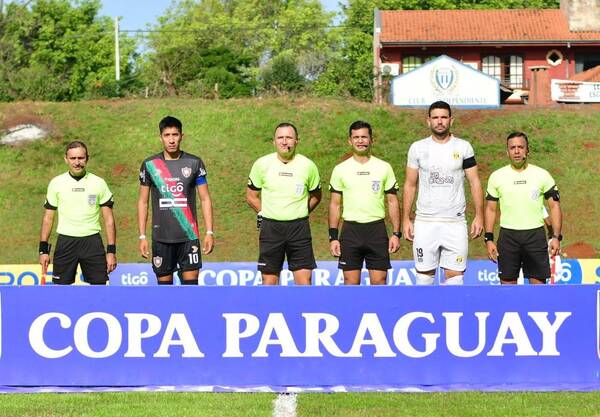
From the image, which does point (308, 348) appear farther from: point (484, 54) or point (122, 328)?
point (484, 54)

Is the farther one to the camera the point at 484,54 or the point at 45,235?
the point at 484,54

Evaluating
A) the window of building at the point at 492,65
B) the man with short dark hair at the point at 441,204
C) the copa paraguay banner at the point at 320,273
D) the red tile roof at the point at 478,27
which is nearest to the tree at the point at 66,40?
the red tile roof at the point at 478,27

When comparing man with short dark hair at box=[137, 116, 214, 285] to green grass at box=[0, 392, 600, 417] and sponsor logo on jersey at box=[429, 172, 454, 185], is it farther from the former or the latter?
green grass at box=[0, 392, 600, 417]

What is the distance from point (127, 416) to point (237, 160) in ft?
80.0

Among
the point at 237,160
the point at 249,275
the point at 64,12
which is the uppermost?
the point at 64,12

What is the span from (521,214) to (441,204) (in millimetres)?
1603

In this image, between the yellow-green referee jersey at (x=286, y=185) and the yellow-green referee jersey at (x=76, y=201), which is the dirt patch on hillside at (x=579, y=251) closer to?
the yellow-green referee jersey at (x=286, y=185)

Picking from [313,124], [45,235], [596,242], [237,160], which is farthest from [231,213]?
[45,235]

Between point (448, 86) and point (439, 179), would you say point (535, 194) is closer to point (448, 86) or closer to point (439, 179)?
point (439, 179)

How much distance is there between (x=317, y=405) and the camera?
8352mm

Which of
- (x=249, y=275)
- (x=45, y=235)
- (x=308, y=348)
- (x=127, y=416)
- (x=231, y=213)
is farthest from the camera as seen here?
(x=231, y=213)

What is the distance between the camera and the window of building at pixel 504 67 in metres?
50.2

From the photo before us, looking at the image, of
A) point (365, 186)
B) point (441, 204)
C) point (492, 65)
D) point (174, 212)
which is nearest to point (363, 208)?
point (365, 186)

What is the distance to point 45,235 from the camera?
1251cm
